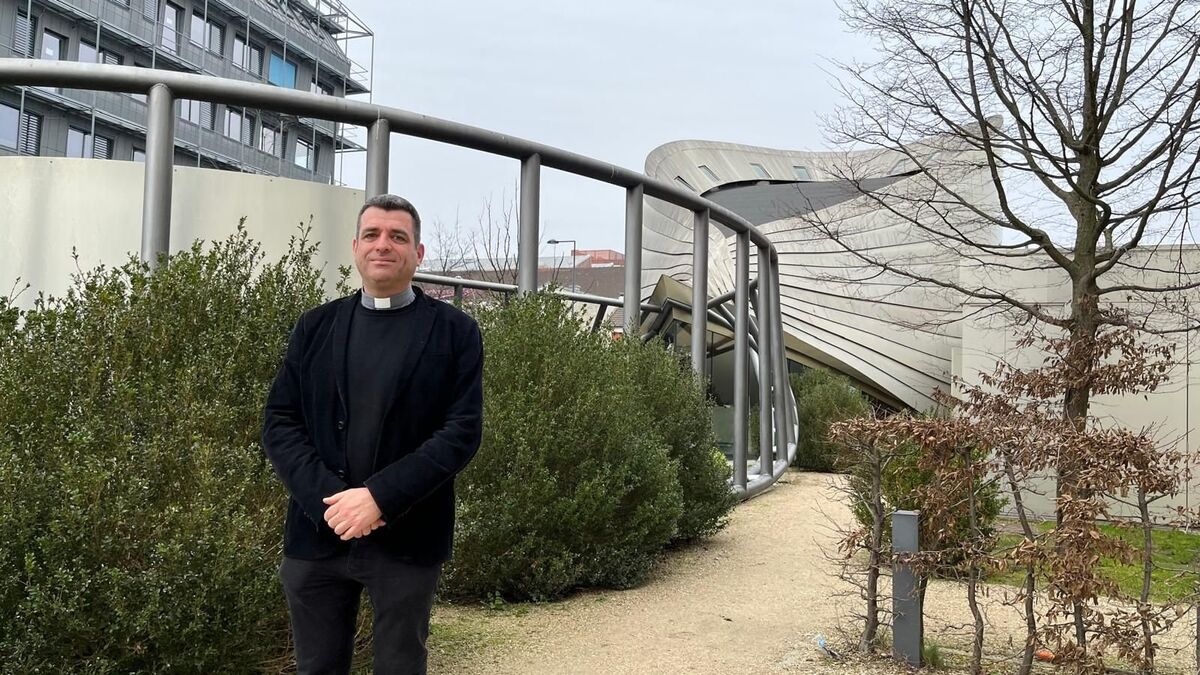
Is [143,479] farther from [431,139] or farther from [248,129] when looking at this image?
[248,129]

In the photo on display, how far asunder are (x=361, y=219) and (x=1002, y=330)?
1387cm

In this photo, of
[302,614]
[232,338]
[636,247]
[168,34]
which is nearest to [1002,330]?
[636,247]

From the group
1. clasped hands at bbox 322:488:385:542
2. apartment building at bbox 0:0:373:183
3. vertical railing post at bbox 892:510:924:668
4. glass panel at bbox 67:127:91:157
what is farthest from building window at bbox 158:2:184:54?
clasped hands at bbox 322:488:385:542

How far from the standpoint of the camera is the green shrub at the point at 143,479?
11.0 feet

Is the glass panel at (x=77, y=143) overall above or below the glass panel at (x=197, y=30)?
below

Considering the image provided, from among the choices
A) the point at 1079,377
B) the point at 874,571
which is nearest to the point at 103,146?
the point at 1079,377

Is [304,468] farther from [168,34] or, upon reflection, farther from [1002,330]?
[168,34]

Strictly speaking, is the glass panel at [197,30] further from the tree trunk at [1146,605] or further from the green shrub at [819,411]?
the tree trunk at [1146,605]

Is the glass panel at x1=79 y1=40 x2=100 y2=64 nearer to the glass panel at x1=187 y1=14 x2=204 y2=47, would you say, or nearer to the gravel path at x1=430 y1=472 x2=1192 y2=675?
the glass panel at x1=187 y1=14 x2=204 y2=47

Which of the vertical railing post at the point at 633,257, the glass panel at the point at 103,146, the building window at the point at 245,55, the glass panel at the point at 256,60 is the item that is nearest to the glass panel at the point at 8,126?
the glass panel at the point at 103,146

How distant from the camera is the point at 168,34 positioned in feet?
102

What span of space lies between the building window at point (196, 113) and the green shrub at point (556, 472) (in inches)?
1028

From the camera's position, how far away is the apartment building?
86.7ft

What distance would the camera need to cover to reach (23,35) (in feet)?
86.1
